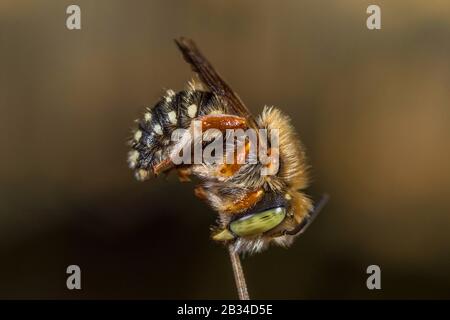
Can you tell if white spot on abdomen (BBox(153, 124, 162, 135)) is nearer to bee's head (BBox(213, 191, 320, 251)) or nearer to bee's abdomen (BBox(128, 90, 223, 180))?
bee's abdomen (BBox(128, 90, 223, 180))

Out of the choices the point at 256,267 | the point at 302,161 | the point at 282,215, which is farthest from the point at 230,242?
the point at 256,267

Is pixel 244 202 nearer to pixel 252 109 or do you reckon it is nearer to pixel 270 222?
pixel 270 222

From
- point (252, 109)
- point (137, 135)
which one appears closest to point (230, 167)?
point (137, 135)

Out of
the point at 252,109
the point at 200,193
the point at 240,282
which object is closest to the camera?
the point at 240,282

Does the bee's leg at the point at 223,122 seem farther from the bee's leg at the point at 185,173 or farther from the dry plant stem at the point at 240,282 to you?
the dry plant stem at the point at 240,282

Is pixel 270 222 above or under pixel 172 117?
under

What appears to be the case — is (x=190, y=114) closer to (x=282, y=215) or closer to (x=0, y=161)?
(x=282, y=215)

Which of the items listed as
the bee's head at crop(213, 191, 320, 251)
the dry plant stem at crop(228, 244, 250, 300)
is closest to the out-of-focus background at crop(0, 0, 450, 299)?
the bee's head at crop(213, 191, 320, 251)
